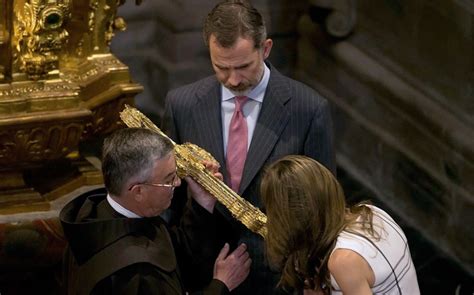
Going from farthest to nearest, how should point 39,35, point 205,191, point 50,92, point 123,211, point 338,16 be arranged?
1. point 338,16
2. point 50,92
3. point 39,35
4. point 205,191
5. point 123,211

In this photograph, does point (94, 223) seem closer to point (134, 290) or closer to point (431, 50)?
point (134, 290)

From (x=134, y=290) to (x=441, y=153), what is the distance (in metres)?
3.27

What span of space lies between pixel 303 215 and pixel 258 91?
930mm

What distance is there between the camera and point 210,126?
5520 millimetres

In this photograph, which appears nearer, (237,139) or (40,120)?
(237,139)

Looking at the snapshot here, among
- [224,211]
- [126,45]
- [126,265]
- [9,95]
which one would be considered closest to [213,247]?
[224,211]

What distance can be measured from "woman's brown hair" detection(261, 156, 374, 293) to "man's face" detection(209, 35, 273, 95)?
2.21 feet

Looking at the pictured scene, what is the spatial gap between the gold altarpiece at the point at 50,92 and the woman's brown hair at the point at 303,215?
1757 millimetres

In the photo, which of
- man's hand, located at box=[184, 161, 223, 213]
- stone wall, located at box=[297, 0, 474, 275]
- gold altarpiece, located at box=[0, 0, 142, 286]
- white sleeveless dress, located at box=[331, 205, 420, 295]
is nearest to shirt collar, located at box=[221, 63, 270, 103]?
man's hand, located at box=[184, 161, 223, 213]

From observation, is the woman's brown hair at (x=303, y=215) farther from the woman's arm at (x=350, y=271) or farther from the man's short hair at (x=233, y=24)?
the man's short hair at (x=233, y=24)

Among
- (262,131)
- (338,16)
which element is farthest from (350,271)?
(338,16)

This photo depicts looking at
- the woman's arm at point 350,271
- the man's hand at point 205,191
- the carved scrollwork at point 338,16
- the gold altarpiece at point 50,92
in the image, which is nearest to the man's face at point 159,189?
the man's hand at point 205,191

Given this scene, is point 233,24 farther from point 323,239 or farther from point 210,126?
point 323,239

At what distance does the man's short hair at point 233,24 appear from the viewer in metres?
5.36
